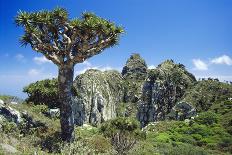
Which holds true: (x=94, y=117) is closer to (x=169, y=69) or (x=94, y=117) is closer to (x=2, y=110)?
(x=169, y=69)

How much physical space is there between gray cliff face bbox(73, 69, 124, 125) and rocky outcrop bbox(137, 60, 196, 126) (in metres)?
10.2

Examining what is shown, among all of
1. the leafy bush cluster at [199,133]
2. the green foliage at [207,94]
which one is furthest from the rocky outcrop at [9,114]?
the green foliage at [207,94]

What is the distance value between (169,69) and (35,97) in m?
62.0

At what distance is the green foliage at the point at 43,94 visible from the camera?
49.6m

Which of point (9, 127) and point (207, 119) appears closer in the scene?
point (9, 127)

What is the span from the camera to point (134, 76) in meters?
143

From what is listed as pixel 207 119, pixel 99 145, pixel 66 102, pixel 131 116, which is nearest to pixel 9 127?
pixel 66 102

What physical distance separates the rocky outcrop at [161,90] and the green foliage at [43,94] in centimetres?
5198

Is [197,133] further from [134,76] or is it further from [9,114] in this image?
[134,76]

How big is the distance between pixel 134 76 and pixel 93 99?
149ft

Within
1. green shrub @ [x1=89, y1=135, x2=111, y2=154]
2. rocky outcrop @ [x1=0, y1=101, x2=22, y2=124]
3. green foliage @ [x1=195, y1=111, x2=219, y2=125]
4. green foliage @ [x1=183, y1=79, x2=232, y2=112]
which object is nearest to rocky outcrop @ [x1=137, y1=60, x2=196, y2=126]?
green foliage @ [x1=183, y1=79, x2=232, y2=112]

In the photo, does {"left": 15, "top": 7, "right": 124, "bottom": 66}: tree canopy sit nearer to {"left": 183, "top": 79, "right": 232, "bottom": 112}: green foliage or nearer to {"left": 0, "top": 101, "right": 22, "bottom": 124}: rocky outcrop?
{"left": 0, "top": 101, "right": 22, "bottom": 124}: rocky outcrop

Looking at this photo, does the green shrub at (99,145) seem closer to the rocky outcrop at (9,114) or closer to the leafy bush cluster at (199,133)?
the rocky outcrop at (9,114)

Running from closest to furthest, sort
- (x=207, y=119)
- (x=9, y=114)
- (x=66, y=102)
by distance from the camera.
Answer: (x=9, y=114)
(x=66, y=102)
(x=207, y=119)
